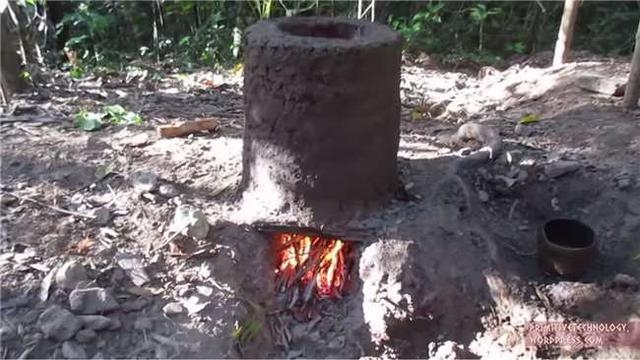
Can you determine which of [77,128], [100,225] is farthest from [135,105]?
[100,225]

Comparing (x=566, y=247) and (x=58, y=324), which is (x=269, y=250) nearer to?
(x=58, y=324)

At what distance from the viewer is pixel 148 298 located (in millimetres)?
2830

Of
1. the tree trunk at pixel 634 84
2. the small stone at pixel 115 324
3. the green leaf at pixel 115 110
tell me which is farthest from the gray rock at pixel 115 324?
the tree trunk at pixel 634 84

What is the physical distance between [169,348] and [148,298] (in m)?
0.28

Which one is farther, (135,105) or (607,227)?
(135,105)

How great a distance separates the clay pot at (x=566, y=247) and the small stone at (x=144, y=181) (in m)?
2.10

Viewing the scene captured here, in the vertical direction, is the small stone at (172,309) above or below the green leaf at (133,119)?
below

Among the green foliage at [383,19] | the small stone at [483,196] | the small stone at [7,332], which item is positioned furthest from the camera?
the green foliage at [383,19]

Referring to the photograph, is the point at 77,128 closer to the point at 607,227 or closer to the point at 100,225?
the point at 100,225

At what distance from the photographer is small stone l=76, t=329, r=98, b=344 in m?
2.60

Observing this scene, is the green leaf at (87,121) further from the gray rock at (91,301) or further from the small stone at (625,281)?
the small stone at (625,281)

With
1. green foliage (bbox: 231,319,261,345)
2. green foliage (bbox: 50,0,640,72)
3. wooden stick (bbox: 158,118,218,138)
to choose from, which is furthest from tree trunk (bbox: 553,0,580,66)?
green foliage (bbox: 231,319,261,345)

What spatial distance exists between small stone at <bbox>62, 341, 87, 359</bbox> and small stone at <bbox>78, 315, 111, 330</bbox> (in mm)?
93

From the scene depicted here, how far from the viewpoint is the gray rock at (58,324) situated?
2570 mm
